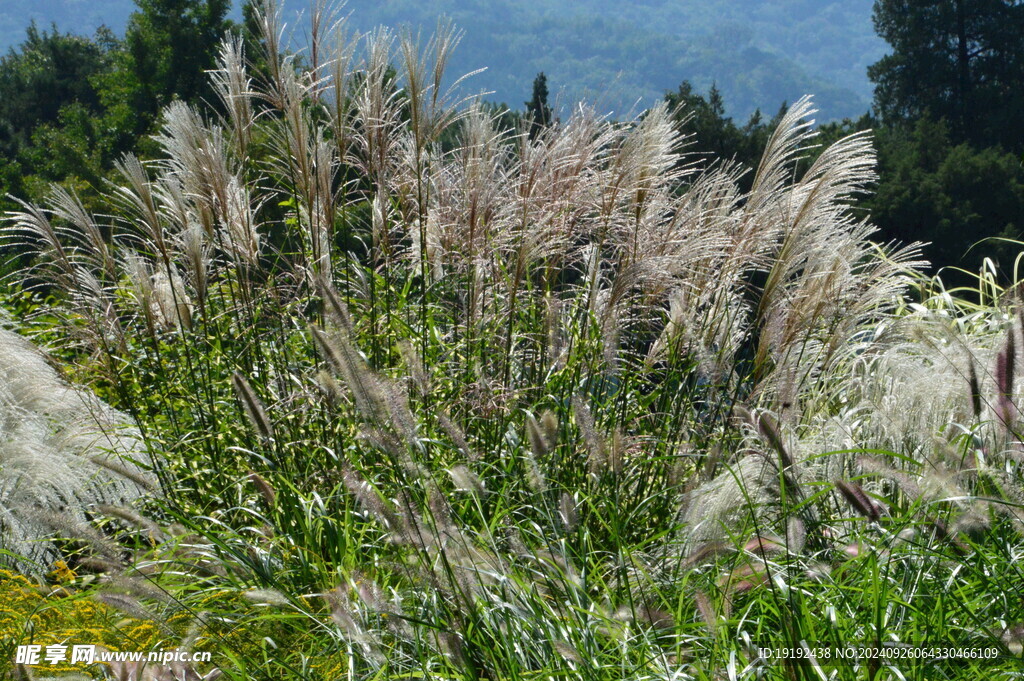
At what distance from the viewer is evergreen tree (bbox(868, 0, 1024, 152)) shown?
36.1m

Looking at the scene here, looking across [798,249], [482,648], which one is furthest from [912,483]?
[798,249]

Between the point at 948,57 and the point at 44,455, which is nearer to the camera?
the point at 44,455

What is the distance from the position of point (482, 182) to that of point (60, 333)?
4234 millimetres

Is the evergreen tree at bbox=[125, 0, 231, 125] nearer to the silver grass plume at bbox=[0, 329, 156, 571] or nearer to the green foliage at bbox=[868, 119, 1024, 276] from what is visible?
the green foliage at bbox=[868, 119, 1024, 276]

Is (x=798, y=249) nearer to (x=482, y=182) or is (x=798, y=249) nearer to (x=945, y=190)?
(x=482, y=182)

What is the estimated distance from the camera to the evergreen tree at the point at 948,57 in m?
36.1

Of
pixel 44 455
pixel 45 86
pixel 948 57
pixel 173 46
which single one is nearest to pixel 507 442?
pixel 44 455

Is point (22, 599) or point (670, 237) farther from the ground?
point (670, 237)

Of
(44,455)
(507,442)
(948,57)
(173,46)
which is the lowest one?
(507,442)

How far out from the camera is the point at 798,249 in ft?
10.4

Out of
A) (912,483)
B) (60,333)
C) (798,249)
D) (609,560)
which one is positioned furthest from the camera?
(60,333)

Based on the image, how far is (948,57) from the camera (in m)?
37.4

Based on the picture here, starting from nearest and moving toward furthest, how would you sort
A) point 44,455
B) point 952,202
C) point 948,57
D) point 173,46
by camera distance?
point 44,455
point 173,46
point 952,202
point 948,57

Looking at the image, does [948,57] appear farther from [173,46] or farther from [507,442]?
[507,442]
